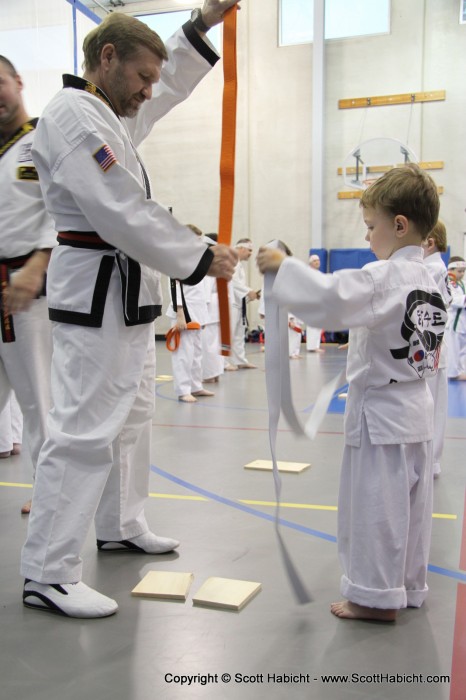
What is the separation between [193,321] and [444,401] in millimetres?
3515

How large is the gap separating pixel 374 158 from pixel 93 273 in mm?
11584

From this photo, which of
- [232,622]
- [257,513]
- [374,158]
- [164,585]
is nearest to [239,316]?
[374,158]

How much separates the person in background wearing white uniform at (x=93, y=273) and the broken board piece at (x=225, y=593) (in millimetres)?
298

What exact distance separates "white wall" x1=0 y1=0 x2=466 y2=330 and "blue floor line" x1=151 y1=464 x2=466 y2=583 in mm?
10486

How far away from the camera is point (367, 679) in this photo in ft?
5.49

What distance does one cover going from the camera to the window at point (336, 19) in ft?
41.9

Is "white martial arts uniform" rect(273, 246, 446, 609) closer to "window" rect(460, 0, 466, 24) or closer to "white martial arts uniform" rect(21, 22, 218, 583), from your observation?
"white martial arts uniform" rect(21, 22, 218, 583)

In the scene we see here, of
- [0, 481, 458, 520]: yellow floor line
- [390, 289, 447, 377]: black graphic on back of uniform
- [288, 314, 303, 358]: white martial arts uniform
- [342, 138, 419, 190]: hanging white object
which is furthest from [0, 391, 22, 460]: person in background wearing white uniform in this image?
[342, 138, 419, 190]: hanging white object

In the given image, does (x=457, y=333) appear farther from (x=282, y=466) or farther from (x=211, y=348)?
(x=282, y=466)

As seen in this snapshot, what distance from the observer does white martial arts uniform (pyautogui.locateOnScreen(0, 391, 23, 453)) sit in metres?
4.05

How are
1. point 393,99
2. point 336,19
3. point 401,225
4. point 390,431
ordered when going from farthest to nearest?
1. point 336,19
2. point 393,99
3. point 401,225
4. point 390,431

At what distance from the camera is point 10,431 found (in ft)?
13.4

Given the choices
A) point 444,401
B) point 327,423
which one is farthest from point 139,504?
point 327,423

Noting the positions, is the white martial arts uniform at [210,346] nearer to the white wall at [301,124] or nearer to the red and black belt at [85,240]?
the red and black belt at [85,240]
